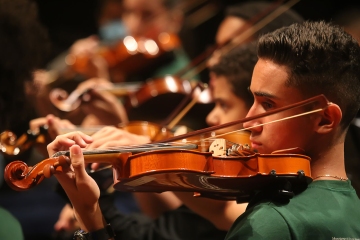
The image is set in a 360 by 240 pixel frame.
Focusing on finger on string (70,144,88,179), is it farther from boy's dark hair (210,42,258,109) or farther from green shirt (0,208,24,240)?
boy's dark hair (210,42,258,109)

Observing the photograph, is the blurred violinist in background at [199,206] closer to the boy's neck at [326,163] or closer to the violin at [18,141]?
the violin at [18,141]

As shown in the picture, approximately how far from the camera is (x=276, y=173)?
1.41 m

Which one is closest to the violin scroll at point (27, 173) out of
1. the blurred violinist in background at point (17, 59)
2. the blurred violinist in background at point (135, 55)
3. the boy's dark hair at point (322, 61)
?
the boy's dark hair at point (322, 61)

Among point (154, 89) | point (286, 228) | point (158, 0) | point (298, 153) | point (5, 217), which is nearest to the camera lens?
point (286, 228)

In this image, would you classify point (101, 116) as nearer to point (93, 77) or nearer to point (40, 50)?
point (40, 50)

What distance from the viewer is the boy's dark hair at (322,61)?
4.99 feet

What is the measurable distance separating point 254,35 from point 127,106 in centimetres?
64

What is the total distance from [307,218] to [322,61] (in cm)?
39

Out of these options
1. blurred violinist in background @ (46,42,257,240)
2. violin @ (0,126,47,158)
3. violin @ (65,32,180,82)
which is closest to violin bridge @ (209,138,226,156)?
blurred violinist in background @ (46,42,257,240)

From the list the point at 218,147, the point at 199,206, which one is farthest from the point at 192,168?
the point at 199,206

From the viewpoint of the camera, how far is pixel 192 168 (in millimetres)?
1400

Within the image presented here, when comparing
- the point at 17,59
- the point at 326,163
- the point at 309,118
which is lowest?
the point at 326,163

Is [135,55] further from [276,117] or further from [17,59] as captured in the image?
[276,117]

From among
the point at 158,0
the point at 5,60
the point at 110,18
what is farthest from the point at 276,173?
the point at 110,18
